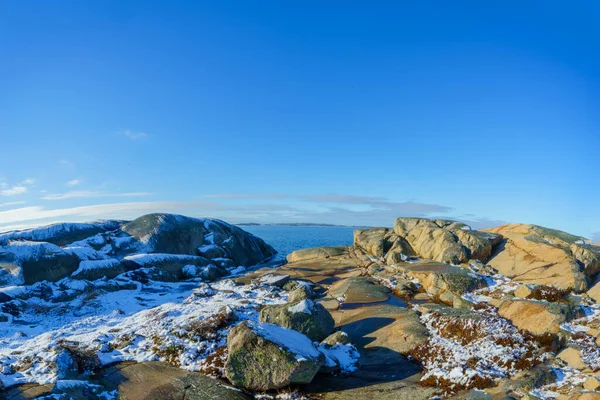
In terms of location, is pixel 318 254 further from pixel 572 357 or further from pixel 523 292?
pixel 572 357

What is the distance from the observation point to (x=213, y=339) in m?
17.4

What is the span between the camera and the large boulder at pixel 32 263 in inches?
1127

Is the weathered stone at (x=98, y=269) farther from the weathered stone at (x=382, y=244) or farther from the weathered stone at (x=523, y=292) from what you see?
the weathered stone at (x=523, y=292)

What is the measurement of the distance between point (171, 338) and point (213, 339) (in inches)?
85.2

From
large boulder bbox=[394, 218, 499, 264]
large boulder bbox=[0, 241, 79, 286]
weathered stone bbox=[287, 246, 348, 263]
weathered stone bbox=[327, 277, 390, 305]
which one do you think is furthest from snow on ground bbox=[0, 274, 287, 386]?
large boulder bbox=[394, 218, 499, 264]

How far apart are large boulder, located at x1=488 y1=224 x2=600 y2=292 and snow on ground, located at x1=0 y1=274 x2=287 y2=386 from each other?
1924cm

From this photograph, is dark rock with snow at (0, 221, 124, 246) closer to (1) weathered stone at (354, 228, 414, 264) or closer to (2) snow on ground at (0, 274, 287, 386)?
(2) snow on ground at (0, 274, 287, 386)

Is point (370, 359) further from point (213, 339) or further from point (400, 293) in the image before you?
point (400, 293)

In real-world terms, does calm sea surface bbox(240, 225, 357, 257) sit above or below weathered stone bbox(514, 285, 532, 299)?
below

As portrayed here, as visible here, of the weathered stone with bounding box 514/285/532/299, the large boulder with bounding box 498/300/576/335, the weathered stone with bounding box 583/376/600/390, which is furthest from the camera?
the weathered stone with bounding box 514/285/532/299

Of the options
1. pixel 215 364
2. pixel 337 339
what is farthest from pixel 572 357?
pixel 215 364

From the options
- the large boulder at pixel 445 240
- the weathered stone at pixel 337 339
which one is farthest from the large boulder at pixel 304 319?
the large boulder at pixel 445 240

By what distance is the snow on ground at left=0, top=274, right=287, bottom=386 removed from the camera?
1599 cm

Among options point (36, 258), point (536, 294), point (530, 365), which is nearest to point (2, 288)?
point (36, 258)
